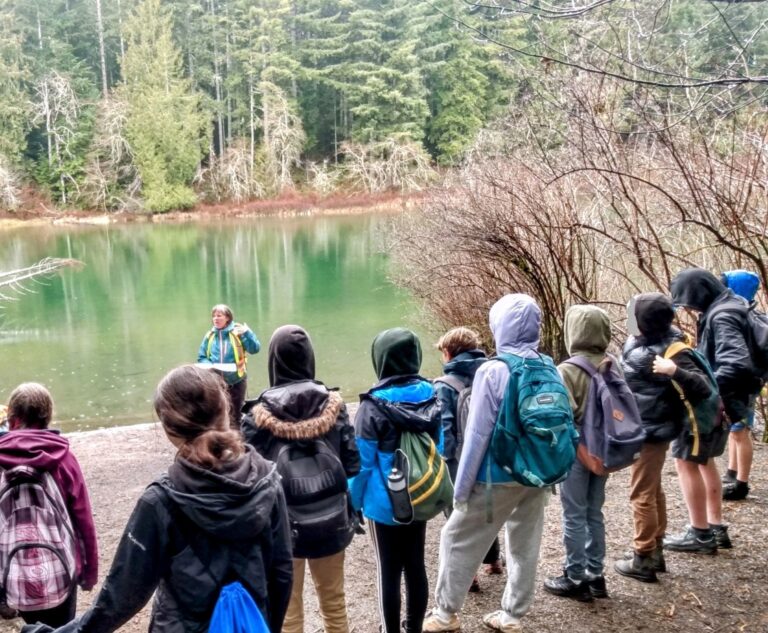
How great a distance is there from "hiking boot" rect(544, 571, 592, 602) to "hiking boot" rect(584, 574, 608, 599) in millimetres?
14

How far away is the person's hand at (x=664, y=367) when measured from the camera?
10.3ft

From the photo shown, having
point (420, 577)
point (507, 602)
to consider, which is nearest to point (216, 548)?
point (420, 577)

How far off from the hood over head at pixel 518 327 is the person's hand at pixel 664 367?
62cm

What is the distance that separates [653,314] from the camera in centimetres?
325

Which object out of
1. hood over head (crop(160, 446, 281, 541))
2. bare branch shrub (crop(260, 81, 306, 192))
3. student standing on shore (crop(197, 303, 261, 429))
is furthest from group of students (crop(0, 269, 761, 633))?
bare branch shrub (crop(260, 81, 306, 192))

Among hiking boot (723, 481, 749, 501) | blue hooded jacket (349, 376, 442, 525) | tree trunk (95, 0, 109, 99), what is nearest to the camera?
blue hooded jacket (349, 376, 442, 525)

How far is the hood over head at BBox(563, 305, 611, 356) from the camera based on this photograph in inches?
122

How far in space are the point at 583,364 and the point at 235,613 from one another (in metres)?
1.87

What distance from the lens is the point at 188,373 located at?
182cm

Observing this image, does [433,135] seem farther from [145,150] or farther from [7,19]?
[7,19]

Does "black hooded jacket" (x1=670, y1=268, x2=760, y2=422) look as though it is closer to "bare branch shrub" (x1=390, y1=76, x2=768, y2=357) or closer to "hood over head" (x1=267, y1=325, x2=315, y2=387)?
"bare branch shrub" (x1=390, y1=76, x2=768, y2=357)

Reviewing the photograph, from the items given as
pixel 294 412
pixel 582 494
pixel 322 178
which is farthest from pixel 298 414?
pixel 322 178

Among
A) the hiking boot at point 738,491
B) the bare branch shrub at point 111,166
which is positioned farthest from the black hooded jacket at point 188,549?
the bare branch shrub at point 111,166

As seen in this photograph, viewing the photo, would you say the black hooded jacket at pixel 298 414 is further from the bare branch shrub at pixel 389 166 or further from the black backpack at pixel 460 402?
the bare branch shrub at pixel 389 166
